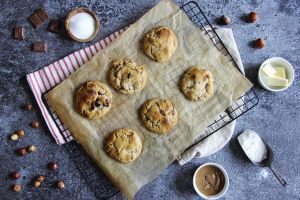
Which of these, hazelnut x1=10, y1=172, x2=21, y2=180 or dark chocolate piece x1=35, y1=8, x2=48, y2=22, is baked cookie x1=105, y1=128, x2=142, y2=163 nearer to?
hazelnut x1=10, y1=172, x2=21, y2=180

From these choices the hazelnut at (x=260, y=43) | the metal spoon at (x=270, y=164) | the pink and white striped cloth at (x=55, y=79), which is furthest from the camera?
the hazelnut at (x=260, y=43)

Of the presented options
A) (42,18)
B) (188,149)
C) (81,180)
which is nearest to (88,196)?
(81,180)

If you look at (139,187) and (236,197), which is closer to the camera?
(139,187)

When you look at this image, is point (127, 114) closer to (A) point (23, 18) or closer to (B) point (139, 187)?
(B) point (139, 187)

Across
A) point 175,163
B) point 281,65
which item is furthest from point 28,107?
point 281,65

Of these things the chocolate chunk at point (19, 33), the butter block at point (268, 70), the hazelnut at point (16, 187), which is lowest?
the butter block at point (268, 70)

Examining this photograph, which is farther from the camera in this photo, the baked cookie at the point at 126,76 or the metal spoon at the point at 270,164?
the metal spoon at the point at 270,164

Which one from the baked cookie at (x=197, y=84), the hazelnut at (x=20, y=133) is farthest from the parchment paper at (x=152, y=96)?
the hazelnut at (x=20, y=133)

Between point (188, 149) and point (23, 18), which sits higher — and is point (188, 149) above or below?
below

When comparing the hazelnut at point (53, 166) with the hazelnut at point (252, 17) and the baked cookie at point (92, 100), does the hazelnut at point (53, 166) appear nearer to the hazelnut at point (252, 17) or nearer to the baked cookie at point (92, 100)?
the baked cookie at point (92, 100)
